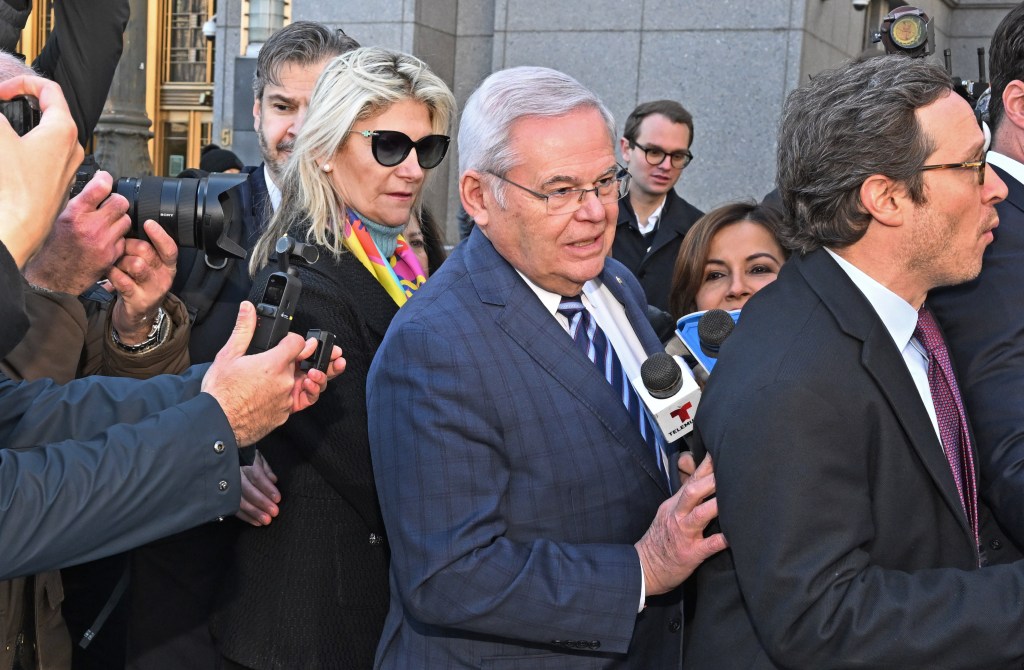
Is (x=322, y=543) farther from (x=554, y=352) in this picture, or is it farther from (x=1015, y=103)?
(x=1015, y=103)

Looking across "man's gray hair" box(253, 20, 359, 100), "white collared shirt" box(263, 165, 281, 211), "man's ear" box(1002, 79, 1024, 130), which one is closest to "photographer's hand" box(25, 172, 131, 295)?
"white collared shirt" box(263, 165, 281, 211)

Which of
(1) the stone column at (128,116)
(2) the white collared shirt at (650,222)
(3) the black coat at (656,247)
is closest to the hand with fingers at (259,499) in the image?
(3) the black coat at (656,247)

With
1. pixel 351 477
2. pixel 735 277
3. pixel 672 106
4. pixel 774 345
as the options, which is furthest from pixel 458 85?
pixel 774 345

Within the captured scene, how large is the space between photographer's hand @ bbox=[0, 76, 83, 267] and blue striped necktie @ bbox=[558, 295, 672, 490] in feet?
3.56

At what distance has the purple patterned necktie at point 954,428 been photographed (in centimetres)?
207

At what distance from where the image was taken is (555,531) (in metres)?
2.20

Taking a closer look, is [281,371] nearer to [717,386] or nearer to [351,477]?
[351,477]

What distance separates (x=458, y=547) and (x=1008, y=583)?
3.09ft

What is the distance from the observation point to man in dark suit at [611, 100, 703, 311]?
5555mm

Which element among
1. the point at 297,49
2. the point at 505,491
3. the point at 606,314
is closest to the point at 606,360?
the point at 606,314

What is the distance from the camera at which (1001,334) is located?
87.6 inches

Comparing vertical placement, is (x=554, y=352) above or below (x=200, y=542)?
above

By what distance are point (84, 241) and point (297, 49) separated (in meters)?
1.65

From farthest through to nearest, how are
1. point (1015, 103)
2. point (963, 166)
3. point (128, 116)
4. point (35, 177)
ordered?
point (128, 116) < point (1015, 103) < point (963, 166) < point (35, 177)
